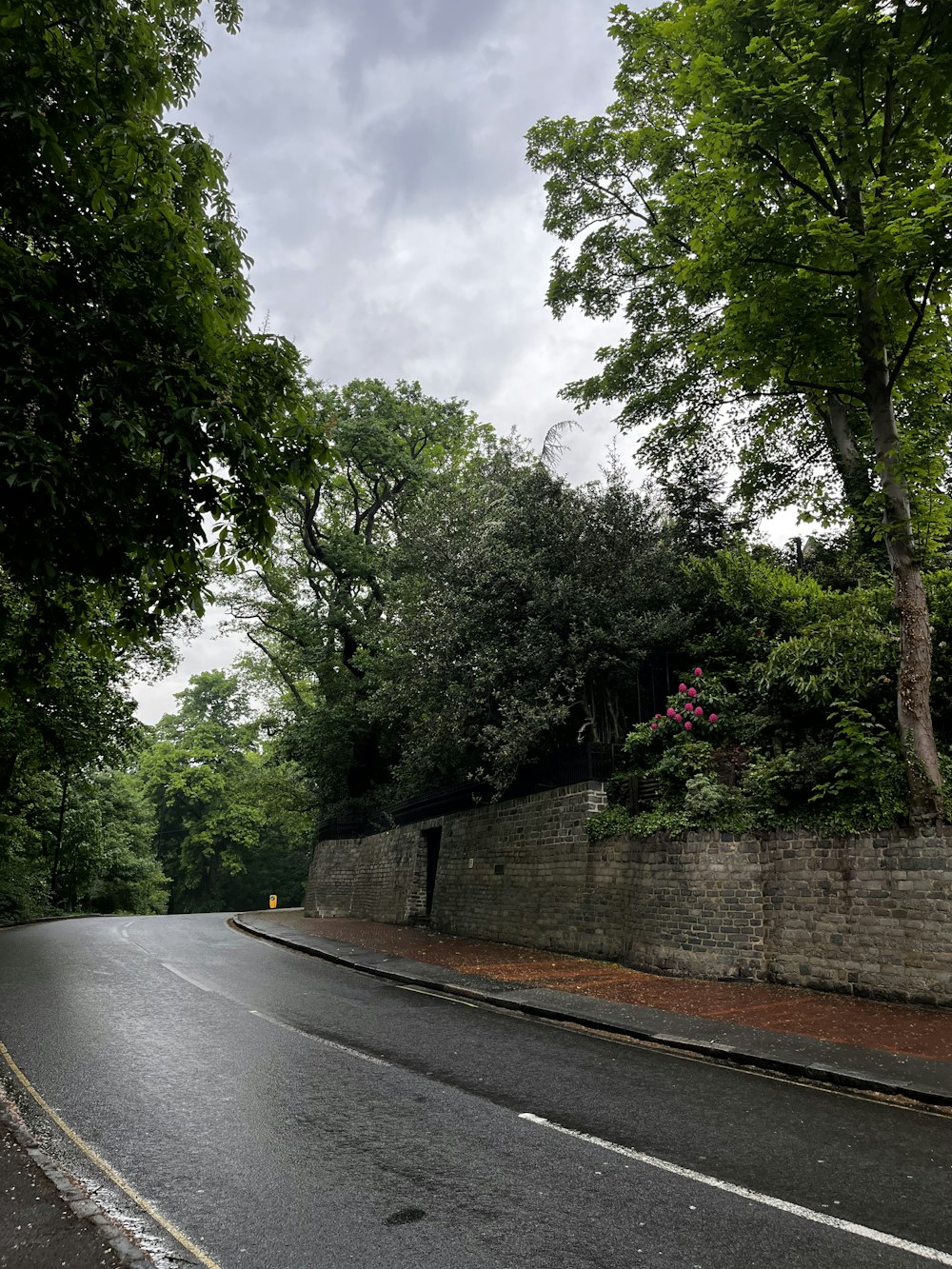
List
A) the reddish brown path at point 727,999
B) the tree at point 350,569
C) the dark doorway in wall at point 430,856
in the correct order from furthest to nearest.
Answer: the tree at point 350,569, the dark doorway in wall at point 430,856, the reddish brown path at point 727,999

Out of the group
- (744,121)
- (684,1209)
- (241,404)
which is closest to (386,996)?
(684,1209)

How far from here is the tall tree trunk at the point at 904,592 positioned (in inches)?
390

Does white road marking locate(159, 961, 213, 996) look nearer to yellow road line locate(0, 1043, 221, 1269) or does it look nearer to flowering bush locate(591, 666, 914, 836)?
yellow road line locate(0, 1043, 221, 1269)

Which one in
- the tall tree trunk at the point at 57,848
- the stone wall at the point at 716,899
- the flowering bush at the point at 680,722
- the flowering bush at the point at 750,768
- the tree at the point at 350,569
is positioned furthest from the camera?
the tall tree trunk at the point at 57,848

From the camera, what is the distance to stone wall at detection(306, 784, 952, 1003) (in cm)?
965

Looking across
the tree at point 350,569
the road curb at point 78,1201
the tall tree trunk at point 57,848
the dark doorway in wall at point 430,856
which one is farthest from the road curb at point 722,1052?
the tall tree trunk at point 57,848

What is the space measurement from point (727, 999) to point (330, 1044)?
5.52 meters

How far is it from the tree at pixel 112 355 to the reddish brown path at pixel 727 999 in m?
7.91

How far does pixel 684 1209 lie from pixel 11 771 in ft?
74.0

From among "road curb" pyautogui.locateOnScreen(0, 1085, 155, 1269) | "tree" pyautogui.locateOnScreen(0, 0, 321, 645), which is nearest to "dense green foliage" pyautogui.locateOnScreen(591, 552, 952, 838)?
"tree" pyautogui.locateOnScreen(0, 0, 321, 645)

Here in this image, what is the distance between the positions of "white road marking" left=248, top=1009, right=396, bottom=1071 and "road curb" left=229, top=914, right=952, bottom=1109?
9.97 feet

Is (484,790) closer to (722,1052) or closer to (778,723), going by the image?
(778,723)

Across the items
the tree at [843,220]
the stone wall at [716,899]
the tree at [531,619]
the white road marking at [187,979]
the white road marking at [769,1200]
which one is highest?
the tree at [843,220]

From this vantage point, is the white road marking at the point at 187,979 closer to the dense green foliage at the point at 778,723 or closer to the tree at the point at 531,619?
the tree at the point at 531,619
